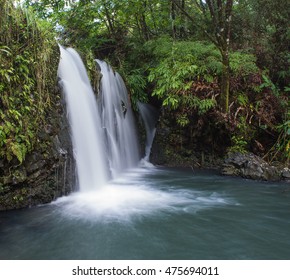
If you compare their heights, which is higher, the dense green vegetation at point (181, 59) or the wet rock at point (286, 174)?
the dense green vegetation at point (181, 59)

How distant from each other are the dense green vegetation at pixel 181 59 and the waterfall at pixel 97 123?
651 millimetres

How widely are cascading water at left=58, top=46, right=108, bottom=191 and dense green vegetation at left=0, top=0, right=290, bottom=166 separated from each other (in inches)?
27.4

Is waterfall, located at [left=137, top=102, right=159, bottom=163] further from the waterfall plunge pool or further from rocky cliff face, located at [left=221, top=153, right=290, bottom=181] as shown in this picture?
the waterfall plunge pool

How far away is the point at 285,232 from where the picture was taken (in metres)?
3.92

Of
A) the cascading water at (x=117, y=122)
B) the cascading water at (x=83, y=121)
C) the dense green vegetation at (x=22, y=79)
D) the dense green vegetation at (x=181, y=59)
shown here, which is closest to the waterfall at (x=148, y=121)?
the dense green vegetation at (x=181, y=59)

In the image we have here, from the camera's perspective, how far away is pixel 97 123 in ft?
21.9

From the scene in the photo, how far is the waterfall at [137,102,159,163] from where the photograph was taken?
914cm

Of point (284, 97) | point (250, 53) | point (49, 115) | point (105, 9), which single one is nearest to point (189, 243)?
point (49, 115)

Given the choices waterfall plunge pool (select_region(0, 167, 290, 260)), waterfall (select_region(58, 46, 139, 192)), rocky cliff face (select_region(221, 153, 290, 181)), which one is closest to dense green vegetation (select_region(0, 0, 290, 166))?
rocky cliff face (select_region(221, 153, 290, 181))

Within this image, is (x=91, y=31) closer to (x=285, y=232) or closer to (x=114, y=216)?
(x=114, y=216)

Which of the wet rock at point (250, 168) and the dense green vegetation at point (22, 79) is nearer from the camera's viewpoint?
the dense green vegetation at point (22, 79)

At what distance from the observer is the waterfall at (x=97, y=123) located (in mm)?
5797

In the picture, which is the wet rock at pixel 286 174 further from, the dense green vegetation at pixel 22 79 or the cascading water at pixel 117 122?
the dense green vegetation at pixel 22 79

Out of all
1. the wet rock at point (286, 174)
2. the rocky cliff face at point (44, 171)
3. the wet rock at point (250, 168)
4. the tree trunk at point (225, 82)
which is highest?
the tree trunk at point (225, 82)
